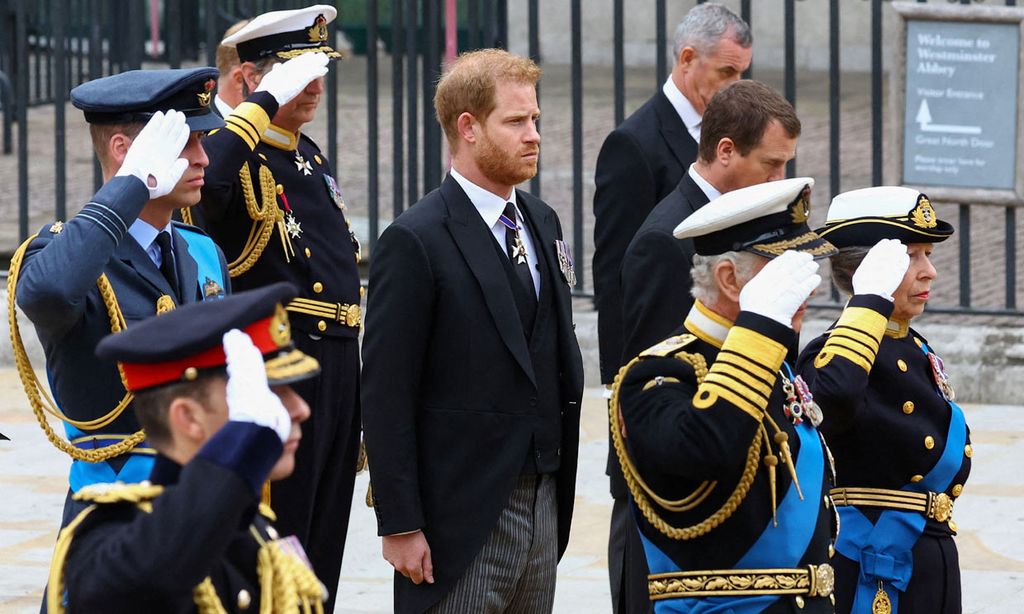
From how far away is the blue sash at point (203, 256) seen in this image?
4.44 metres

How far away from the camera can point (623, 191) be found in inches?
222

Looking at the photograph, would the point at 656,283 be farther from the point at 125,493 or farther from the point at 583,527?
the point at 583,527

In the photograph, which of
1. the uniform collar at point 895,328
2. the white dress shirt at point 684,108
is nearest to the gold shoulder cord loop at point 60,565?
the uniform collar at point 895,328

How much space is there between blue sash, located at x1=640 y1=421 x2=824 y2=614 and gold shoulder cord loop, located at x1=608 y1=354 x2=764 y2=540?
0.09 m

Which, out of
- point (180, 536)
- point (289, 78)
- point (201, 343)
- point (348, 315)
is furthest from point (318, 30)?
point (180, 536)

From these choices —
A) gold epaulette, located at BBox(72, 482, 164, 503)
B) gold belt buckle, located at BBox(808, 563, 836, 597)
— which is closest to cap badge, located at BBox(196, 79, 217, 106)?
gold epaulette, located at BBox(72, 482, 164, 503)

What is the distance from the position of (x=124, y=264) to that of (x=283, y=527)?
1.40m

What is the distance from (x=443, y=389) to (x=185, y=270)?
2.16 feet

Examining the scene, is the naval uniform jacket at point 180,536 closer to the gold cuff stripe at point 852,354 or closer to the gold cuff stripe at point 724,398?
the gold cuff stripe at point 724,398

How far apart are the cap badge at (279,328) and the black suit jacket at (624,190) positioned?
2.68 meters

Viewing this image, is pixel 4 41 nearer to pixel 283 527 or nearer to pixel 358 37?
pixel 358 37

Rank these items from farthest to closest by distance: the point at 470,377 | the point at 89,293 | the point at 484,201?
1. the point at 484,201
2. the point at 470,377
3. the point at 89,293

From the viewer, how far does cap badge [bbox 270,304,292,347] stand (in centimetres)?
290

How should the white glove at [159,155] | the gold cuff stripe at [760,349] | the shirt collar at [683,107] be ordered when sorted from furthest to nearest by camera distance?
1. the shirt collar at [683,107]
2. the white glove at [159,155]
3. the gold cuff stripe at [760,349]
